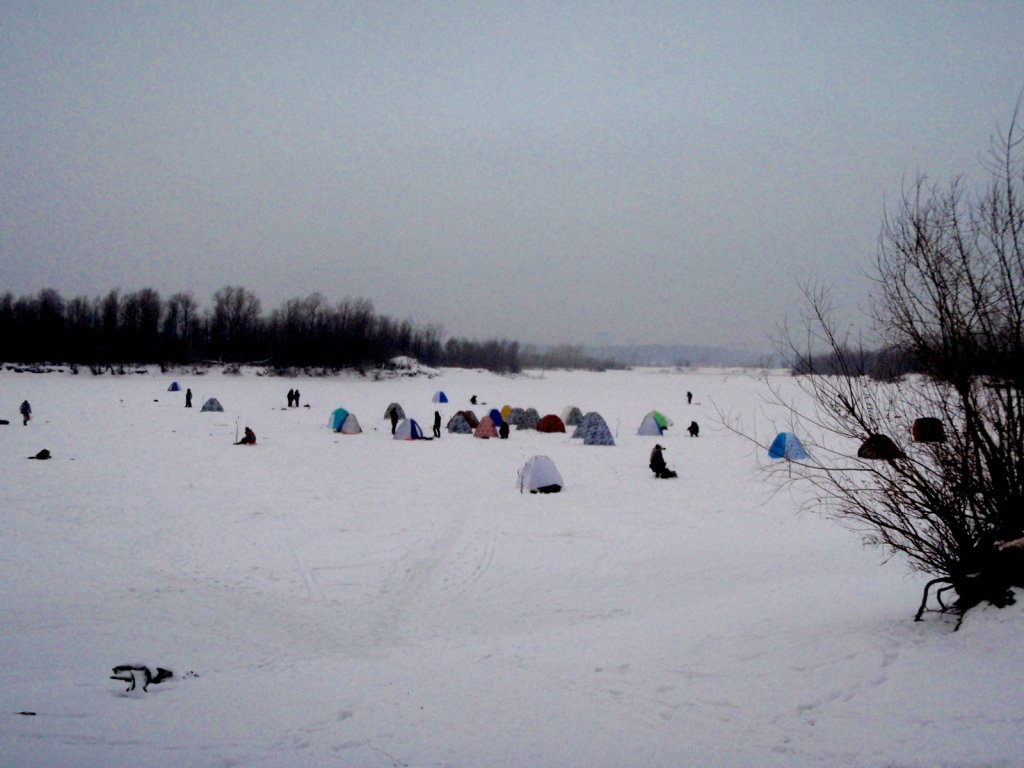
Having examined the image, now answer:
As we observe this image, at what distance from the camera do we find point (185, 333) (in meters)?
85.4

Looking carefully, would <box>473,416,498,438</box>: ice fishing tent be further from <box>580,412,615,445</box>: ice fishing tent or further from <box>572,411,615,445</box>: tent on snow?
<box>580,412,615,445</box>: ice fishing tent

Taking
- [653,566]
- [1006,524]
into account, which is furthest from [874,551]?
[1006,524]

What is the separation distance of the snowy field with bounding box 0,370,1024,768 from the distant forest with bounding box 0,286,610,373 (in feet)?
216

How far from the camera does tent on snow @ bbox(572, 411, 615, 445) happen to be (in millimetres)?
22906

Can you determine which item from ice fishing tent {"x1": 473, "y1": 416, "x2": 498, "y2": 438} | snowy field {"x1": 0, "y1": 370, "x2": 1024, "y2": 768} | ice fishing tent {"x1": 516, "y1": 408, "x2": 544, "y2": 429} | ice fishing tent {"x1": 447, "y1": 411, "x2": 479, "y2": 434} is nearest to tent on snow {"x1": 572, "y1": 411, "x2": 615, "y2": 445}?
ice fishing tent {"x1": 473, "y1": 416, "x2": 498, "y2": 438}

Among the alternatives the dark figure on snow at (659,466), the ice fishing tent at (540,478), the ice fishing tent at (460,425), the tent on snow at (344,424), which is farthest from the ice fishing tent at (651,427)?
the tent on snow at (344,424)

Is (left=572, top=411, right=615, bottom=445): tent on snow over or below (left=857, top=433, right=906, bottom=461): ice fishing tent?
below

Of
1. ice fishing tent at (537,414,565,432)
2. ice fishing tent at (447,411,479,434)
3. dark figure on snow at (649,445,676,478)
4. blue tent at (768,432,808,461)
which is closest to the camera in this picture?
dark figure on snow at (649,445,676,478)

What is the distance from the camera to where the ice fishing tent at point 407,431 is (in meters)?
24.1

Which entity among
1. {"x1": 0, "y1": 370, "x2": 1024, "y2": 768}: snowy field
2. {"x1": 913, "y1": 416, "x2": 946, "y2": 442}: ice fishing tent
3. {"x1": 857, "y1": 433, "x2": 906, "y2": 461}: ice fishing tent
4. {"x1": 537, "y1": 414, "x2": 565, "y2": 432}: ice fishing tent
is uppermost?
{"x1": 913, "y1": 416, "x2": 946, "y2": 442}: ice fishing tent

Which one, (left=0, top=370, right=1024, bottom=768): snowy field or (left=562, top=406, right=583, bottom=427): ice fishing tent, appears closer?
(left=0, top=370, right=1024, bottom=768): snowy field

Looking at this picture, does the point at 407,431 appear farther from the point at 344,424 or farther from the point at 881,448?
the point at 881,448

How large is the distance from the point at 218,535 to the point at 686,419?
96.6ft

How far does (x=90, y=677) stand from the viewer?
493 centimetres
